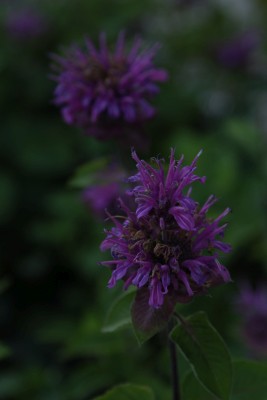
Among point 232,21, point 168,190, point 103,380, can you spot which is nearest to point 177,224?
point 168,190

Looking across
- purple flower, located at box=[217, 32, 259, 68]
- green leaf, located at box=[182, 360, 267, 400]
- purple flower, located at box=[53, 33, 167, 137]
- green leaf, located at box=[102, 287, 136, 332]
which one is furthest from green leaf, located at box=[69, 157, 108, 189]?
purple flower, located at box=[217, 32, 259, 68]

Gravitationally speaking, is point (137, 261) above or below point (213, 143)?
below

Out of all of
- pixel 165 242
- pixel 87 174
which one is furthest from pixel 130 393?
pixel 87 174

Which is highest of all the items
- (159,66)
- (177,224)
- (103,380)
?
(159,66)

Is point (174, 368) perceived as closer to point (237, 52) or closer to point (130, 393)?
point (130, 393)

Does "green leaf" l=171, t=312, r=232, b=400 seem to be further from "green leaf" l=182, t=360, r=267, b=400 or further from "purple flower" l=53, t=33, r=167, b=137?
"purple flower" l=53, t=33, r=167, b=137

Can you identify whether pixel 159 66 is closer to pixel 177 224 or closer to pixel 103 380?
pixel 103 380
